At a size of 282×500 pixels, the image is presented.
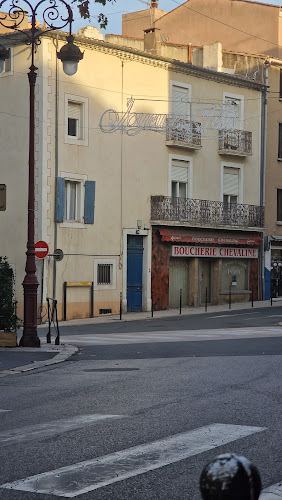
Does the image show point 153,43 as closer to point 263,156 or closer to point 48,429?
point 263,156

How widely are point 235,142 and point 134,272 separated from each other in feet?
28.4

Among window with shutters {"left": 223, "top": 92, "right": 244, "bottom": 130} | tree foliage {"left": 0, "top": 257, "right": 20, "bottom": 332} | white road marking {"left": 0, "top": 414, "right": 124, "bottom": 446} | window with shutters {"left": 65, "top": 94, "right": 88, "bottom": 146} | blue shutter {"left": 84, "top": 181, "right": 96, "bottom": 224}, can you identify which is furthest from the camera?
window with shutters {"left": 223, "top": 92, "right": 244, "bottom": 130}

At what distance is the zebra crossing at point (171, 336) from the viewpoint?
66.7 feet

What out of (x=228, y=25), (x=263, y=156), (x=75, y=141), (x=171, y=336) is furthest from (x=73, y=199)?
(x=228, y=25)

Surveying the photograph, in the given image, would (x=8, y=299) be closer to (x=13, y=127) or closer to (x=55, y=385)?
(x=55, y=385)

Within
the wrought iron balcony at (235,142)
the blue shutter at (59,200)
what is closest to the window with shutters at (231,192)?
the wrought iron balcony at (235,142)

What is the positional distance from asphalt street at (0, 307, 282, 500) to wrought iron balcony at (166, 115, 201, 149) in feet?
68.5

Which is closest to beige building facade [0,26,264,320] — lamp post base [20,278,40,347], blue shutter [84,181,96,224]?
blue shutter [84,181,96,224]

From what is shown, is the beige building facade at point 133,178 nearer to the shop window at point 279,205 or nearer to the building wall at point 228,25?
the shop window at point 279,205

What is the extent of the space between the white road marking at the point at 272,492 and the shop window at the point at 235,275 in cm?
3334

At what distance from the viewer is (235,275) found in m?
39.2

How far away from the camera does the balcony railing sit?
114ft

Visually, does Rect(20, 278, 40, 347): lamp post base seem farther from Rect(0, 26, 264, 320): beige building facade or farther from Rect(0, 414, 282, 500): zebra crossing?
Rect(0, 26, 264, 320): beige building facade

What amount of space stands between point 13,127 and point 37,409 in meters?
23.4
